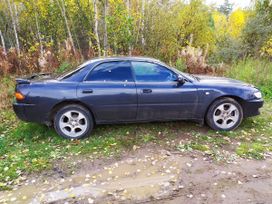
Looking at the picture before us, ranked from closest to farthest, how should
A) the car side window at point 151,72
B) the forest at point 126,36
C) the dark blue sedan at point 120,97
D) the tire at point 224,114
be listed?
the dark blue sedan at point 120,97 < the car side window at point 151,72 < the tire at point 224,114 < the forest at point 126,36

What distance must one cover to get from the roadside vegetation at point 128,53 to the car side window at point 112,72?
3.81 feet

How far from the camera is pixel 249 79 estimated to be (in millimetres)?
9367

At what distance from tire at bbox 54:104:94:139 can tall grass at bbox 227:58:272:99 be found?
6.34 metres

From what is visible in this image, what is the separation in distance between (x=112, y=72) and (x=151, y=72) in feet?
2.50

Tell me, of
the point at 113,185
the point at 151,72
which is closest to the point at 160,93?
the point at 151,72

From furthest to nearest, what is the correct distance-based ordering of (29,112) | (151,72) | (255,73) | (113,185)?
(255,73), (151,72), (29,112), (113,185)

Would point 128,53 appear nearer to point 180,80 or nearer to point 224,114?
point 180,80

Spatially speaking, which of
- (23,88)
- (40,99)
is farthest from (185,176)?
(23,88)

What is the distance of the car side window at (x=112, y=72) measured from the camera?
5.05 metres

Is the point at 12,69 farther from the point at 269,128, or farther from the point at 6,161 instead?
the point at 269,128

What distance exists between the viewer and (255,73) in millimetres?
9383

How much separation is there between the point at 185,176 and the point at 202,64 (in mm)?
6696

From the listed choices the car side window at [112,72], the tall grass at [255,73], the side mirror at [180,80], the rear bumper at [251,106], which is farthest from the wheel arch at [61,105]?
the tall grass at [255,73]

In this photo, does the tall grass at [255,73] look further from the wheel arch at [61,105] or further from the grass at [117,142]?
the wheel arch at [61,105]
